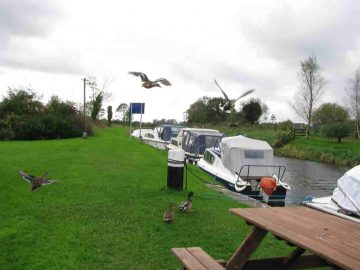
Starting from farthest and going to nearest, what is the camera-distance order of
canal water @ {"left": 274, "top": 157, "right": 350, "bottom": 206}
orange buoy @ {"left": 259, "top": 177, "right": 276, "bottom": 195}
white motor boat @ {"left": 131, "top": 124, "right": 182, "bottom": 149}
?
1. white motor boat @ {"left": 131, "top": 124, "right": 182, "bottom": 149}
2. canal water @ {"left": 274, "top": 157, "right": 350, "bottom": 206}
3. orange buoy @ {"left": 259, "top": 177, "right": 276, "bottom": 195}

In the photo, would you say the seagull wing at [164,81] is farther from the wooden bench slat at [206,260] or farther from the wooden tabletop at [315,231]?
the wooden bench slat at [206,260]

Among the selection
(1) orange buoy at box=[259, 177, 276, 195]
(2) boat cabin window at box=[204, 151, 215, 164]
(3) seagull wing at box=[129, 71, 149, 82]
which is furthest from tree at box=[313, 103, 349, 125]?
(1) orange buoy at box=[259, 177, 276, 195]

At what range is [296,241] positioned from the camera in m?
3.36

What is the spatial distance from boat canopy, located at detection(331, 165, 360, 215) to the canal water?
4051 mm

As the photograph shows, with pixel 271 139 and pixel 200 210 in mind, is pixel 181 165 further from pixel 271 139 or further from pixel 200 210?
pixel 271 139

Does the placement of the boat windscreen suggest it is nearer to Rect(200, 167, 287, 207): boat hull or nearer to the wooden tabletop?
Answer: Rect(200, 167, 287, 207): boat hull

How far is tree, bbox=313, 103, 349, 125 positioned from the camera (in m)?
51.8

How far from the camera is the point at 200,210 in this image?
7891 mm

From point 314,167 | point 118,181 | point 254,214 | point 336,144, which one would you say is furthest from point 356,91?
point 254,214

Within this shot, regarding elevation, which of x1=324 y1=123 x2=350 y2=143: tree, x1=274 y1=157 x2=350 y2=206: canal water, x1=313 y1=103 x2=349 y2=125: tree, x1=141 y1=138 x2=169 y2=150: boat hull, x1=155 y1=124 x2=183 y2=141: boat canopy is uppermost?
x1=313 y1=103 x2=349 y2=125: tree

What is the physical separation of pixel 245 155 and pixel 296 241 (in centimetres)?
1330

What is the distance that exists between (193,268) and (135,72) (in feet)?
34.3

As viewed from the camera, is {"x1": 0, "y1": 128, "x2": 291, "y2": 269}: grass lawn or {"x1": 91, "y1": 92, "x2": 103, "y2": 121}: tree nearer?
{"x1": 0, "y1": 128, "x2": 291, "y2": 269}: grass lawn

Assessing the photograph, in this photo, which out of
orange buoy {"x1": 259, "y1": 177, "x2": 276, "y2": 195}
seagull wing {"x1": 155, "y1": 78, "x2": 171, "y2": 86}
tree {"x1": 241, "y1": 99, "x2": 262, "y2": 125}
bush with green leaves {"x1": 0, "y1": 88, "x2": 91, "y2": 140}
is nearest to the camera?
orange buoy {"x1": 259, "y1": 177, "x2": 276, "y2": 195}
